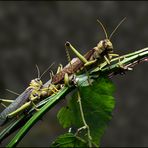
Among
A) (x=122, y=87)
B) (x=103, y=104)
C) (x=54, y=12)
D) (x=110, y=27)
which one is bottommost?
(x=103, y=104)

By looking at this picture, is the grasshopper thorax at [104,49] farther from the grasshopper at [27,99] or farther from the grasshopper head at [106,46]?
the grasshopper at [27,99]

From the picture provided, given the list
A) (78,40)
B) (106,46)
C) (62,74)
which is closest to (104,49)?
(106,46)

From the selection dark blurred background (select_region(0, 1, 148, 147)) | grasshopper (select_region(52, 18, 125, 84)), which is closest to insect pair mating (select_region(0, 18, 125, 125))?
grasshopper (select_region(52, 18, 125, 84))

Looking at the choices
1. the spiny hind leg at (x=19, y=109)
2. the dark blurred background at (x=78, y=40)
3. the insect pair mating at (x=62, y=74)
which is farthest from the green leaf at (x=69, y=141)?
the dark blurred background at (x=78, y=40)

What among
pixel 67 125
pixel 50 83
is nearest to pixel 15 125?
pixel 67 125

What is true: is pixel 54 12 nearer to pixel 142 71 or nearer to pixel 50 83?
pixel 142 71
